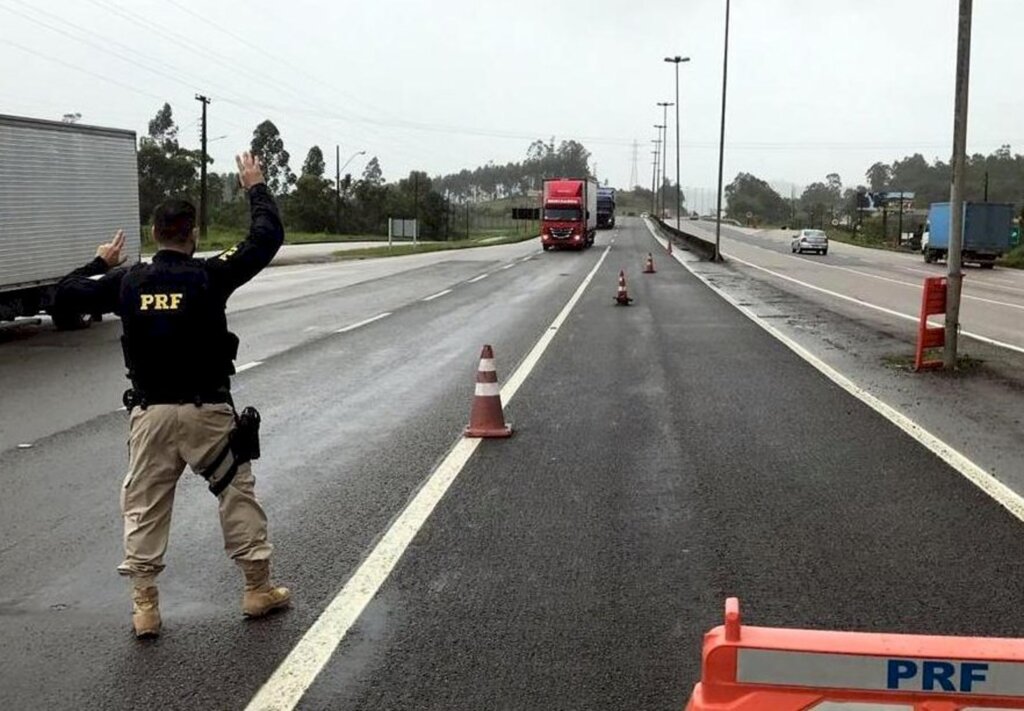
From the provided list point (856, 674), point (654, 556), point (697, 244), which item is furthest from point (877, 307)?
point (697, 244)

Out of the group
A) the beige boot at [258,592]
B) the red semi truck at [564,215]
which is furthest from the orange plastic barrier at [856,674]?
the red semi truck at [564,215]

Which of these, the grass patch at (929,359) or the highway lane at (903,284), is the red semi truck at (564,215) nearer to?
the highway lane at (903,284)

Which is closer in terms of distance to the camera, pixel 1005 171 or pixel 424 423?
pixel 424 423

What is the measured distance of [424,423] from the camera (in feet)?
29.5

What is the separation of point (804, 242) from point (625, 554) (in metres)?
54.0

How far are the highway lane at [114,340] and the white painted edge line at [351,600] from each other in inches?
149

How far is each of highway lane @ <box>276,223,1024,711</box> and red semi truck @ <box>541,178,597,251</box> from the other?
43478 millimetres

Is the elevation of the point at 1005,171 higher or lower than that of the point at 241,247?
higher

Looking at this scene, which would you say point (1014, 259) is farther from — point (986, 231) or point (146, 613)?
point (146, 613)

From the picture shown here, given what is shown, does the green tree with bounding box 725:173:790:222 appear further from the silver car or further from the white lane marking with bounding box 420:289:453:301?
the white lane marking with bounding box 420:289:453:301

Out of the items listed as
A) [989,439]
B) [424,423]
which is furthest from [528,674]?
[989,439]

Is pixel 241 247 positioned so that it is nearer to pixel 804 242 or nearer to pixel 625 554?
pixel 625 554

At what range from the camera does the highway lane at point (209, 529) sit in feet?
12.9

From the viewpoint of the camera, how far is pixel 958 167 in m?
12.1
